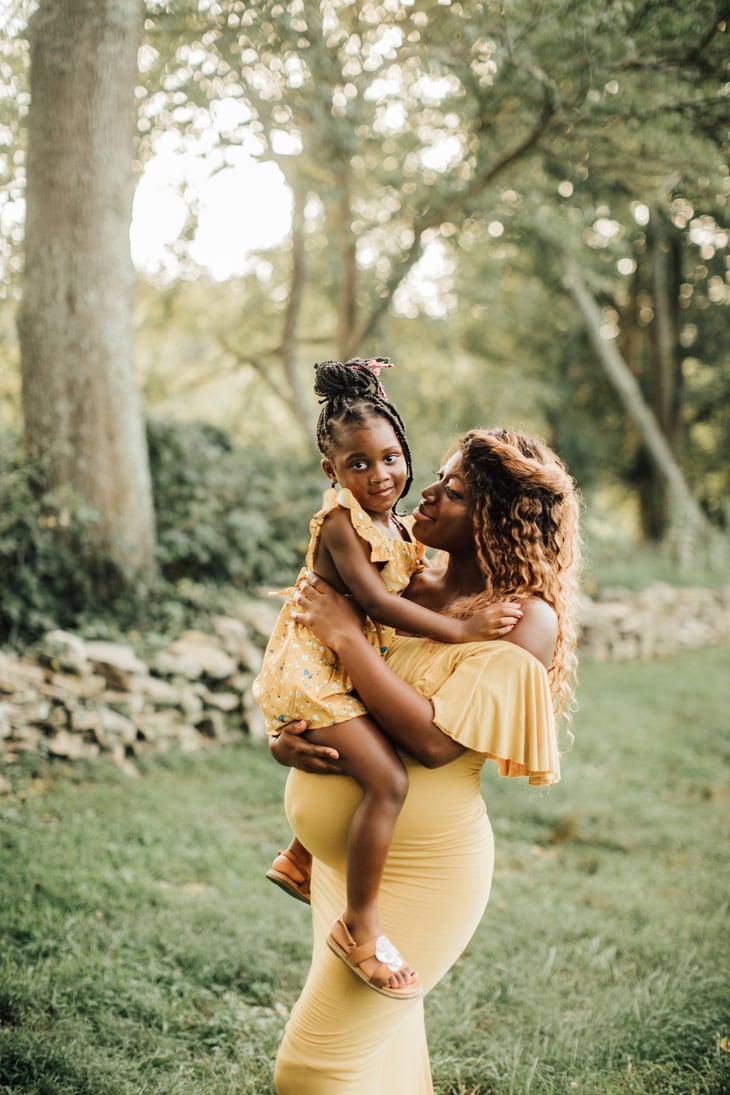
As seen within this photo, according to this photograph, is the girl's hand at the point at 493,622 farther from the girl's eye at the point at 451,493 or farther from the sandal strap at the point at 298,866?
the sandal strap at the point at 298,866

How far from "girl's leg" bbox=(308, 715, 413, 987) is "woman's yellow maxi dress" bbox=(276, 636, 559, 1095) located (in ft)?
0.23

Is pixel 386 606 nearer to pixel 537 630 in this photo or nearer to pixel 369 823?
pixel 537 630

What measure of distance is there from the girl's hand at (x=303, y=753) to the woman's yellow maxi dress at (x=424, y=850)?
39mm

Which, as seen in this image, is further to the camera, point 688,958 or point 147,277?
point 147,277

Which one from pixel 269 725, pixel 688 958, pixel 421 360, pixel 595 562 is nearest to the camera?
pixel 269 725

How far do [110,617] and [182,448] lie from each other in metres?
2.00

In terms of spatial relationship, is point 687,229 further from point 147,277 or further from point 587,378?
point 147,277

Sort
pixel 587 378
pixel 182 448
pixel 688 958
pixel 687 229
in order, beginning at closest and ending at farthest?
pixel 688 958 < pixel 182 448 < pixel 687 229 < pixel 587 378

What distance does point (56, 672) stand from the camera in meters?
5.29

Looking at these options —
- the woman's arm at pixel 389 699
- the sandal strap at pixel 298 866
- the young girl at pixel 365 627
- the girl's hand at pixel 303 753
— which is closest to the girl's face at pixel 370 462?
the young girl at pixel 365 627

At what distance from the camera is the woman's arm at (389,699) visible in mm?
2027

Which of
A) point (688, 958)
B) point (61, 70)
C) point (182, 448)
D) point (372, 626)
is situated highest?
point (61, 70)

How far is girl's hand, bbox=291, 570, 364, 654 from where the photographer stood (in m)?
2.20

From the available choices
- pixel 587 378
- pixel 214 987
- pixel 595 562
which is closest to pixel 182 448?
pixel 214 987
